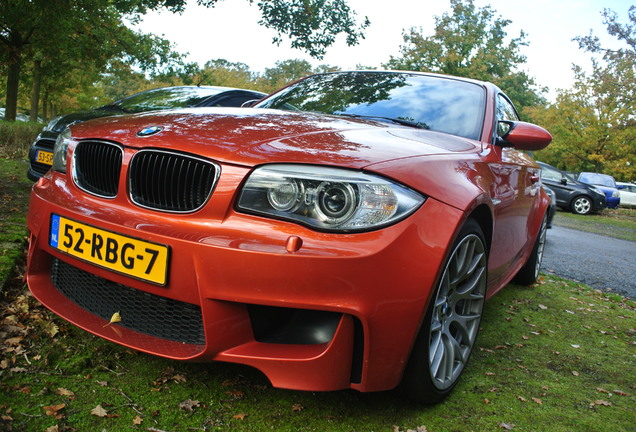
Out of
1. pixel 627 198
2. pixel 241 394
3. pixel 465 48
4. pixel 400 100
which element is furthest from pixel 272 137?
pixel 465 48

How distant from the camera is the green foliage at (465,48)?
34.5 meters

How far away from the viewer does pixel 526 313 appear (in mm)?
4004

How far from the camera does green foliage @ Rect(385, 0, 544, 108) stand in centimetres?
3453

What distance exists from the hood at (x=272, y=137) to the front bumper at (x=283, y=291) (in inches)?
6.4

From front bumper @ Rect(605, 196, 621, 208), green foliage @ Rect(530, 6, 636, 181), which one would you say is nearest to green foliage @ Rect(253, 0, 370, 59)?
front bumper @ Rect(605, 196, 621, 208)

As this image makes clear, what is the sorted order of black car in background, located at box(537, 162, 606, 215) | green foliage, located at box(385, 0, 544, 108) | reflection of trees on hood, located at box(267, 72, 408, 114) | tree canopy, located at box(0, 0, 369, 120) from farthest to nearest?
green foliage, located at box(385, 0, 544, 108)
black car in background, located at box(537, 162, 606, 215)
tree canopy, located at box(0, 0, 369, 120)
reflection of trees on hood, located at box(267, 72, 408, 114)

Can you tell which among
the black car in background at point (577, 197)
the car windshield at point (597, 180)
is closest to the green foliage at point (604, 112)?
→ the car windshield at point (597, 180)

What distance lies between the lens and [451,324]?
246 cm

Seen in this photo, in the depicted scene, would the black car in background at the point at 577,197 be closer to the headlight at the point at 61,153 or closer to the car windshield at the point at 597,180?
the car windshield at the point at 597,180

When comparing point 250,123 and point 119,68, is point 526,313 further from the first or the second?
point 119,68

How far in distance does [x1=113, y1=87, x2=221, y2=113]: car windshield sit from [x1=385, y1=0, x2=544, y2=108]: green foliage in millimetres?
28252

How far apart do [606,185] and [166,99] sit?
21372 mm

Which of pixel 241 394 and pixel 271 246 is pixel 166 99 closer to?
pixel 241 394

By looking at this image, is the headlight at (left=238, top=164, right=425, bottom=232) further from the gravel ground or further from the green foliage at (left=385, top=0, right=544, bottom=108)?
the green foliage at (left=385, top=0, right=544, bottom=108)
